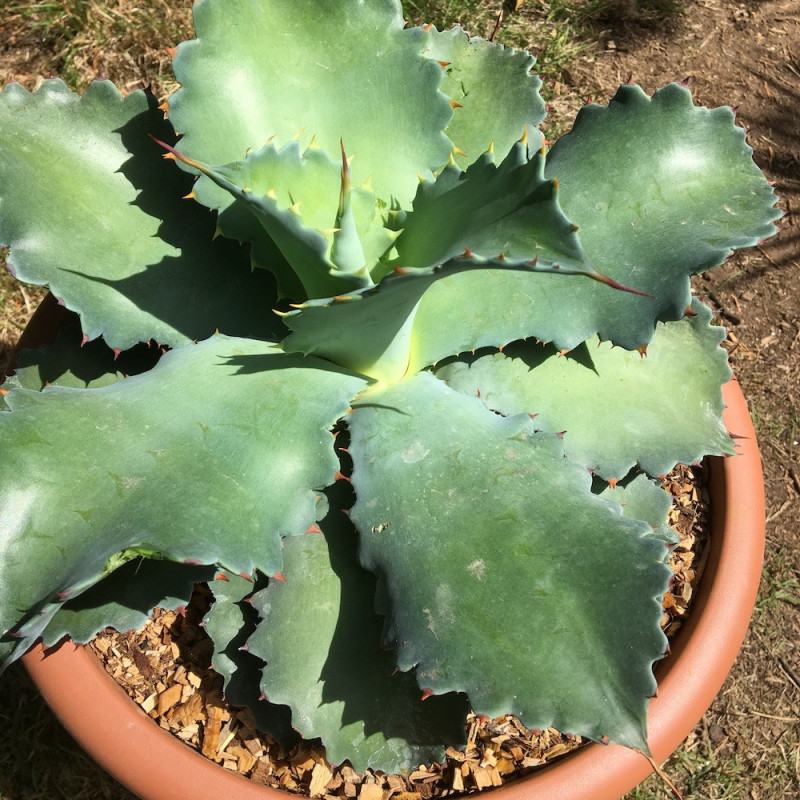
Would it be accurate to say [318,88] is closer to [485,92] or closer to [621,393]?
[485,92]

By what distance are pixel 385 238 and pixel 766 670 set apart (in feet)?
5.01

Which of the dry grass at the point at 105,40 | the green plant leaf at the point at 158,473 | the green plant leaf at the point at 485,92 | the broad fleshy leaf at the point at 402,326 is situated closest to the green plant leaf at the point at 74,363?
the green plant leaf at the point at 158,473

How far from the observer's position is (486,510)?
106 centimetres

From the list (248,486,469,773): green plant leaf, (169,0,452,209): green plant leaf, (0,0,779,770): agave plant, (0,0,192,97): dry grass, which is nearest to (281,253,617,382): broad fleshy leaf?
(0,0,779,770): agave plant

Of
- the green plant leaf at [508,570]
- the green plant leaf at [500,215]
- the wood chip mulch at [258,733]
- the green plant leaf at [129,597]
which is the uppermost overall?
the green plant leaf at [500,215]

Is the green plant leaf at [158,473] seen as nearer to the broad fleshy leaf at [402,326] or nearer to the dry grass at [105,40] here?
the broad fleshy leaf at [402,326]

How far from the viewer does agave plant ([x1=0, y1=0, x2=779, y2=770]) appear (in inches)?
38.1

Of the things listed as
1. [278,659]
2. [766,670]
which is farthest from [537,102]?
[766,670]

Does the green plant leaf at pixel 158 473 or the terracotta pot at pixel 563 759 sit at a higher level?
the green plant leaf at pixel 158 473

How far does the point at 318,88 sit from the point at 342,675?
2.79ft

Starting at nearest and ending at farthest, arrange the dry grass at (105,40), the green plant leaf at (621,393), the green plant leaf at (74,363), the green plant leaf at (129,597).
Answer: the green plant leaf at (129,597), the green plant leaf at (621,393), the green plant leaf at (74,363), the dry grass at (105,40)

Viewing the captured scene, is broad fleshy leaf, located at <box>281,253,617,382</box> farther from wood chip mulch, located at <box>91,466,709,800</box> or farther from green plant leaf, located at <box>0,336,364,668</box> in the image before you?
wood chip mulch, located at <box>91,466,709,800</box>

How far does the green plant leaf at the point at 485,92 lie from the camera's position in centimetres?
133

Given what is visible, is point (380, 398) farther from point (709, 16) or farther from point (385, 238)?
point (709, 16)
